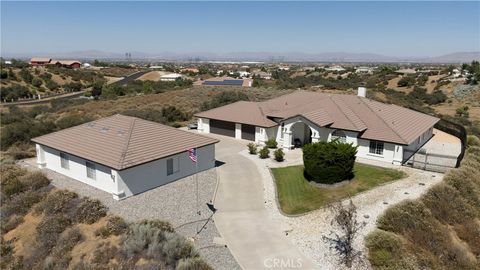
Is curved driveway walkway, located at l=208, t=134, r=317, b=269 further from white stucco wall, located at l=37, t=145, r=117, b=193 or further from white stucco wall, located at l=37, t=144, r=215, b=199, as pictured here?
white stucco wall, located at l=37, t=145, r=117, b=193

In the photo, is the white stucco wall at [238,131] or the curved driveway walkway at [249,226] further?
the white stucco wall at [238,131]

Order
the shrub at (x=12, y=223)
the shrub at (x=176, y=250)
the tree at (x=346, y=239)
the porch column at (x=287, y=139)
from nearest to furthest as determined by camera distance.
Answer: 1. the shrub at (x=176, y=250)
2. the tree at (x=346, y=239)
3. the shrub at (x=12, y=223)
4. the porch column at (x=287, y=139)

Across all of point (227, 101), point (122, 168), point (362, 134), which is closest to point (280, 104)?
point (362, 134)

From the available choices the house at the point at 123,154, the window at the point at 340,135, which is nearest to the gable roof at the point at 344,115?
the window at the point at 340,135

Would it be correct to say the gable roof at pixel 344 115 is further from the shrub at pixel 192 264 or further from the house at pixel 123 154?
the shrub at pixel 192 264

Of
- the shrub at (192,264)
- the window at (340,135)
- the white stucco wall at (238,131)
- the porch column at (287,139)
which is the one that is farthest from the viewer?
the white stucco wall at (238,131)

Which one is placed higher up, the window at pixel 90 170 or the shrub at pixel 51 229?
the window at pixel 90 170
